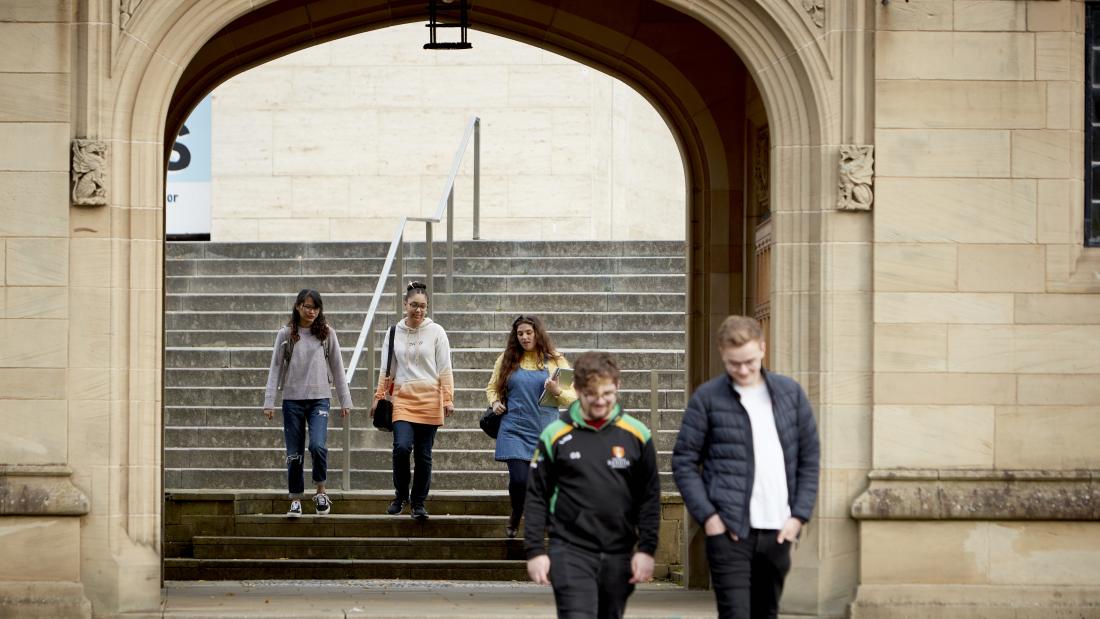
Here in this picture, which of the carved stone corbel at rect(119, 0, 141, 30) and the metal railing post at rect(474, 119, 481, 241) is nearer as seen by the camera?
the carved stone corbel at rect(119, 0, 141, 30)

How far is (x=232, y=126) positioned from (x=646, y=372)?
813 cm

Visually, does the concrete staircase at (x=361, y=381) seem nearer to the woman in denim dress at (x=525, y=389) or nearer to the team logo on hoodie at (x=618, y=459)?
the woman in denim dress at (x=525, y=389)

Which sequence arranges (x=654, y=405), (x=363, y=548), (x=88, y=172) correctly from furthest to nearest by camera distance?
1. (x=654, y=405)
2. (x=363, y=548)
3. (x=88, y=172)

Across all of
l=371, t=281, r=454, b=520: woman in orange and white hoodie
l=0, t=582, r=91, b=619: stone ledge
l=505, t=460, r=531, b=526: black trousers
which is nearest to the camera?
l=0, t=582, r=91, b=619: stone ledge

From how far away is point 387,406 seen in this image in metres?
14.7

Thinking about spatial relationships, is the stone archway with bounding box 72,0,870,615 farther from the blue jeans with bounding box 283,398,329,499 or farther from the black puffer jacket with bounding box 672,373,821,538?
the blue jeans with bounding box 283,398,329,499

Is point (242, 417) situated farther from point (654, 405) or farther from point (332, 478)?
point (654, 405)

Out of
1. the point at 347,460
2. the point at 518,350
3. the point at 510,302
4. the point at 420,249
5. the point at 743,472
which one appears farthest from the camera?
the point at 420,249

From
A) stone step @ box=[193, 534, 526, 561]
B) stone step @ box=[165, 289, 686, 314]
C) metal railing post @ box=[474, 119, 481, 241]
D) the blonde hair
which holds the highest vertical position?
metal railing post @ box=[474, 119, 481, 241]

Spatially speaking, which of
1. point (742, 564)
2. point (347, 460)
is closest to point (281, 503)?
point (347, 460)

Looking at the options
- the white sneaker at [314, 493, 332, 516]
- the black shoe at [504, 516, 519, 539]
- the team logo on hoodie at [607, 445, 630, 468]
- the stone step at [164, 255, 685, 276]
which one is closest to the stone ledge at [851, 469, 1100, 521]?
the team logo on hoodie at [607, 445, 630, 468]

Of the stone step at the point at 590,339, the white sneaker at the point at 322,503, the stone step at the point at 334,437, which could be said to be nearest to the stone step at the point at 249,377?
the stone step at the point at 590,339

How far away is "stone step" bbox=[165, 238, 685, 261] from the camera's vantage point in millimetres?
20828

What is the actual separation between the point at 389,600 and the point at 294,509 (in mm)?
2649
